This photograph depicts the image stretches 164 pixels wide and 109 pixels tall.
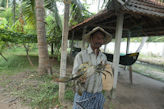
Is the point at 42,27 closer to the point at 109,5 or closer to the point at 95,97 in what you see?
the point at 109,5

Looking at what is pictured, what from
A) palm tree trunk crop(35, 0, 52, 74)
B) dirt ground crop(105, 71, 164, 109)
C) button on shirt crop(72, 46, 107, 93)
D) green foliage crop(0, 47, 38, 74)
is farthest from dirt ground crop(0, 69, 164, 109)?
green foliage crop(0, 47, 38, 74)

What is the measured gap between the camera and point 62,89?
250 centimetres

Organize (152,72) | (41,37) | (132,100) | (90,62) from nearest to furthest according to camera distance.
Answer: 1. (90,62)
2. (132,100)
3. (41,37)
4. (152,72)

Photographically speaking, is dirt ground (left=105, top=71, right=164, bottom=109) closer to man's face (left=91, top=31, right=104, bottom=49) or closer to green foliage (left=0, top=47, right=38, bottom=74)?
man's face (left=91, top=31, right=104, bottom=49)

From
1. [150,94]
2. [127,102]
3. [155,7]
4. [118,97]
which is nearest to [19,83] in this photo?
[118,97]

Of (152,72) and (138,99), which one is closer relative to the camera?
(138,99)

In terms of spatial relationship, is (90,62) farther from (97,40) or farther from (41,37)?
(41,37)

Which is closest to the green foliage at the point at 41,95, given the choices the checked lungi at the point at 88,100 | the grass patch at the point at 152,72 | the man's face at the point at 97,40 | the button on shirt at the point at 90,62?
the checked lungi at the point at 88,100

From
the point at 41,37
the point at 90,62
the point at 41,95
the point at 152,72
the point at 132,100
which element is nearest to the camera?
the point at 90,62

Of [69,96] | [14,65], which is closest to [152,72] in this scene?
[69,96]

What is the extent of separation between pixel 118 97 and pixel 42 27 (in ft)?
12.6

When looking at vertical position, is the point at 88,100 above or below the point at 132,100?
above

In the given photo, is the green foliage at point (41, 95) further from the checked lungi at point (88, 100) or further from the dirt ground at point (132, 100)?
the checked lungi at point (88, 100)

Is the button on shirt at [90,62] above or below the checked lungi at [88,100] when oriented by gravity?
above
